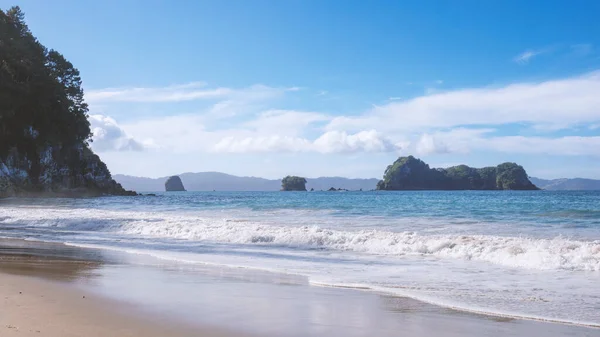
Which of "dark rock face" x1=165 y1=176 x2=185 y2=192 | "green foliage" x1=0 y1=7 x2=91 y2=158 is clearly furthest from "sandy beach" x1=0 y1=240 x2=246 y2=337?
"dark rock face" x1=165 y1=176 x2=185 y2=192

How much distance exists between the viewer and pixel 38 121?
205ft

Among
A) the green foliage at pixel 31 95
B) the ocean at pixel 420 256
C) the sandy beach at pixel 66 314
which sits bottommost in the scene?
the ocean at pixel 420 256

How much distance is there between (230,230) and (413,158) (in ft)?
465

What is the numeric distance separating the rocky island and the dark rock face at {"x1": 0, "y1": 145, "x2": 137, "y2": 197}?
93.8 metres

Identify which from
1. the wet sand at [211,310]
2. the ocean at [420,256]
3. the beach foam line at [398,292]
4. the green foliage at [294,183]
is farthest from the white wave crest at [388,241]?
the green foliage at [294,183]

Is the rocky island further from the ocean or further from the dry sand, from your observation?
the dry sand

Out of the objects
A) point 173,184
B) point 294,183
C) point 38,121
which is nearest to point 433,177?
point 294,183

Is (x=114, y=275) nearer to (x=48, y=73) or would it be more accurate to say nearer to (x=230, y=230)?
(x=230, y=230)

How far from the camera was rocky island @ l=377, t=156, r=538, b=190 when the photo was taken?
145500 millimetres

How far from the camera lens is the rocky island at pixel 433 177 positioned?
146 m

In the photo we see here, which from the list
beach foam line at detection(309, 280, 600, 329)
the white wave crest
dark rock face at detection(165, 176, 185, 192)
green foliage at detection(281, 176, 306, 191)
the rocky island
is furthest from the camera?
dark rock face at detection(165, 176, 185, 192)

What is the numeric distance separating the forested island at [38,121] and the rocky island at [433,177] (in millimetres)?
98093

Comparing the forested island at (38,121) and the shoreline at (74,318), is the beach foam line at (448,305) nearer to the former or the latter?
the shoreline at (74,318)

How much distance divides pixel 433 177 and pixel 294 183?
4134cm
